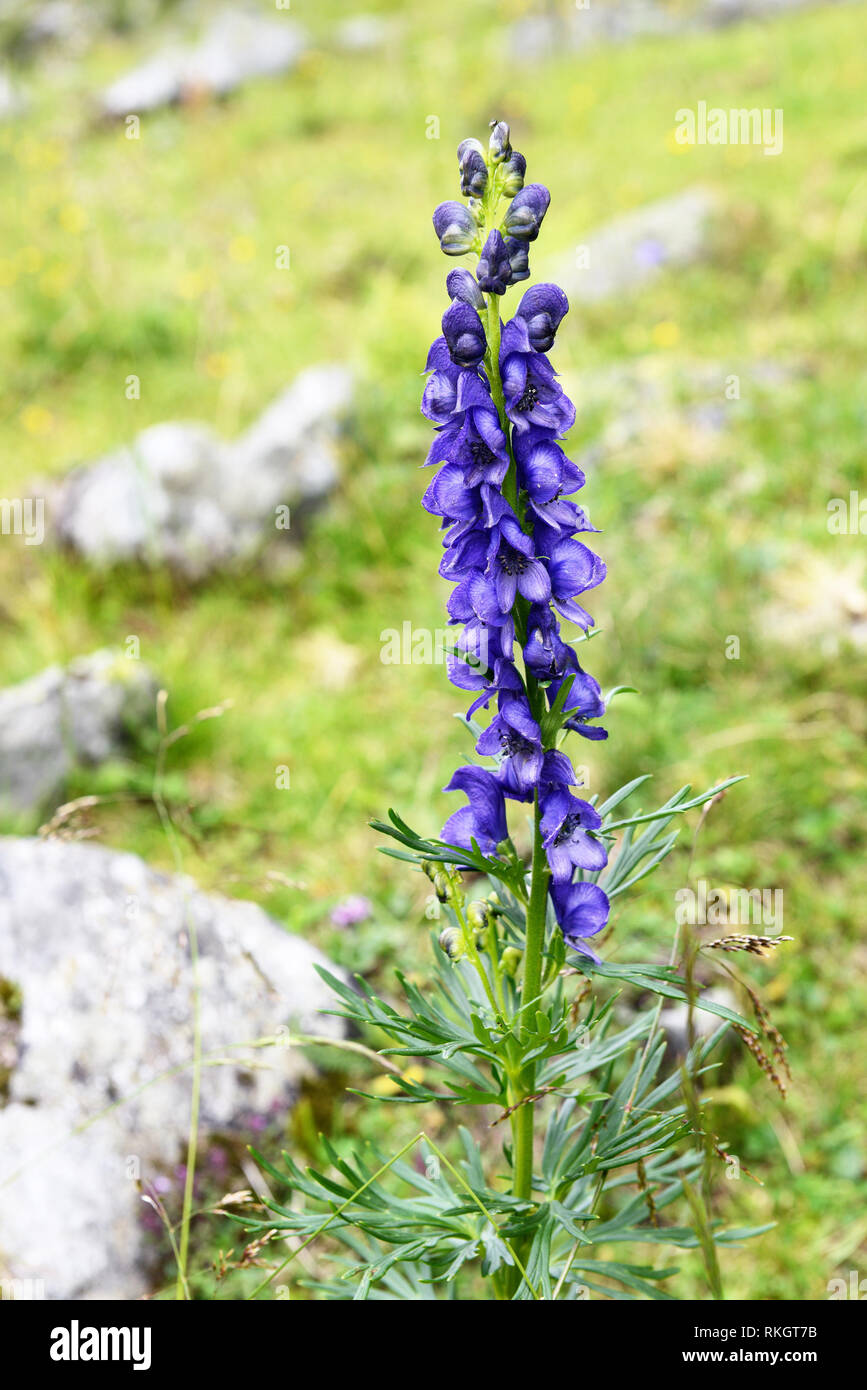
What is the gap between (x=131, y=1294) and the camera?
2.66 meters

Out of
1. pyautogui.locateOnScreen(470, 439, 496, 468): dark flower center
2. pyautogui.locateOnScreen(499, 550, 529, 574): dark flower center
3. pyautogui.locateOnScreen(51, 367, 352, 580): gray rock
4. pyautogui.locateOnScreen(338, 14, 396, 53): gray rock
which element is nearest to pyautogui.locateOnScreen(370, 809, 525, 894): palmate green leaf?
pyautogui.locateOnScreen(499, 550, 529, 574): dark flower center

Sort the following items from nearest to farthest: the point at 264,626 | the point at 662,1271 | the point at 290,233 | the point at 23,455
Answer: the point at 662,1271 < the point at 264,626 < the point at 23,455 < the point at 290,233

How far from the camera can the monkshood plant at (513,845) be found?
164 centimetres

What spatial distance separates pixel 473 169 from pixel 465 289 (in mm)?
187

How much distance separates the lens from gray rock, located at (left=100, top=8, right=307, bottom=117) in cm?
1305

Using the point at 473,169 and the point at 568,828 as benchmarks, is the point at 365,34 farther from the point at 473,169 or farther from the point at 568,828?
the point at 568,828

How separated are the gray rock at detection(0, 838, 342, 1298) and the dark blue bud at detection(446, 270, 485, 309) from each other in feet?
5.51

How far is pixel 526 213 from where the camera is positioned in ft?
5.25

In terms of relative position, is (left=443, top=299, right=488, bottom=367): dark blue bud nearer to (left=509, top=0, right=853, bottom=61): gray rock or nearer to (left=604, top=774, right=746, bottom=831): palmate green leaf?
(left=604, top=774, right=746, bottom=831): palmate green leaf

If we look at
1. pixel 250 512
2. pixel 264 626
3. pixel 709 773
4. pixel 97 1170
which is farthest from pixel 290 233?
pixel 97 1170

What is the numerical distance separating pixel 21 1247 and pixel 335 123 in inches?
497

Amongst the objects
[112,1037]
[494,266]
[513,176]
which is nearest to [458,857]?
[494,266]

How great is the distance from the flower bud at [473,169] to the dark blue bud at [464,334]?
8.0 inches

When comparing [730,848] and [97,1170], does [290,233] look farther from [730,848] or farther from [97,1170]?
[97,1170]
